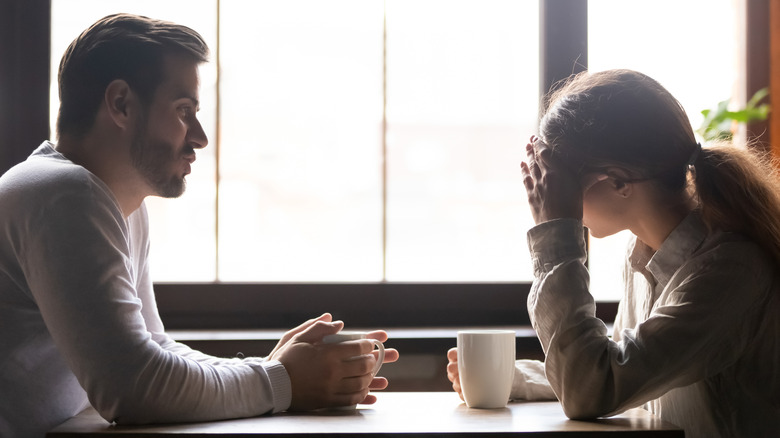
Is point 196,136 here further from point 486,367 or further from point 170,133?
point 486,367

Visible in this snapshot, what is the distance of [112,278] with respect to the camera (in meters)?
1.10

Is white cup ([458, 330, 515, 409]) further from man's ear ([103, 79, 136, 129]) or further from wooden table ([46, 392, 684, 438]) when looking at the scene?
man's ear ([103, 79, 136, 129])

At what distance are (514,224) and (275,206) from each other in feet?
2.16

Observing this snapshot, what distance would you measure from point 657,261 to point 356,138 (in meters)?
1.04

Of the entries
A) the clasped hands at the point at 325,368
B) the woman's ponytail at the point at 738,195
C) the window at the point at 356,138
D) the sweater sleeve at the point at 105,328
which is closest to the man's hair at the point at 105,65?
the sweater sleeve at the point at 105,328

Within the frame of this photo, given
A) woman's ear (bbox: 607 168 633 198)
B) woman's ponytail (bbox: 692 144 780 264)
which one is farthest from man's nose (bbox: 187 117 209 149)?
woman's ponytail (bbox: 692 144 780 264)

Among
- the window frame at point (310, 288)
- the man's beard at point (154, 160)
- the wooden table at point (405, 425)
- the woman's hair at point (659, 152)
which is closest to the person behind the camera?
the wooden table at point (405, 425)

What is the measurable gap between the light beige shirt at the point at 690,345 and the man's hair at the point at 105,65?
74 centimetres

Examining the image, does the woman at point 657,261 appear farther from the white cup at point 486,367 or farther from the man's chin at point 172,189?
the man's chin at point 172,189

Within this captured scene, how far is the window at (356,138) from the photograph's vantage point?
6.99ft

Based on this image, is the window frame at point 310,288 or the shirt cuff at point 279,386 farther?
the window frame at point 310,288

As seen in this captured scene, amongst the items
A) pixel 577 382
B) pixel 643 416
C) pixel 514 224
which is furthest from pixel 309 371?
pixel 514 224

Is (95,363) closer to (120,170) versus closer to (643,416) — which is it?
(120,170)

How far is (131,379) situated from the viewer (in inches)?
41.7
